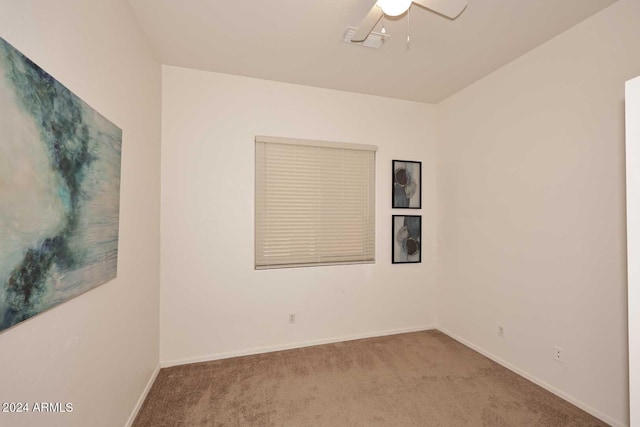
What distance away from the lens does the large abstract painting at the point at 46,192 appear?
860 millimetres

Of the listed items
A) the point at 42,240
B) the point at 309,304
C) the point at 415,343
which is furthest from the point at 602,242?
the point at 42,240

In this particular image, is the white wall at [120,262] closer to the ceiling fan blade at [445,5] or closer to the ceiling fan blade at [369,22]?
the ceiling fan blade at [369,22]

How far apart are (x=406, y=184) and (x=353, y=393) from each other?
236 centimetres

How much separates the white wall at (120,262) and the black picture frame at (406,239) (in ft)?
8.52

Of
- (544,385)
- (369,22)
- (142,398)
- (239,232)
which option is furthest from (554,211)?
(142,398)

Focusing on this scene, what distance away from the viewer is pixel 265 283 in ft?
9.44

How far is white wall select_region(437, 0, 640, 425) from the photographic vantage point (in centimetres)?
183

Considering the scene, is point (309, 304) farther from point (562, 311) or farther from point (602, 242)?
point (602, 242)

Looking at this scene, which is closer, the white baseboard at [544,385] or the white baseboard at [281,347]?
the white baseboard at [544,385]

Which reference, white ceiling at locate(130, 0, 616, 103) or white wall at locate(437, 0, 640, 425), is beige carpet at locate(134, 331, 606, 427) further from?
white ceiling at locate(130, 0, 616, 103)

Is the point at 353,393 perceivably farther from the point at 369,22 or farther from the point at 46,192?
the point at 369,22

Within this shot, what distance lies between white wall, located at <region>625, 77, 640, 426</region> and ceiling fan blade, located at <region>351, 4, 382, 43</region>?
1.20 metres

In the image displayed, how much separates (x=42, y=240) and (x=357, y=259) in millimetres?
2704

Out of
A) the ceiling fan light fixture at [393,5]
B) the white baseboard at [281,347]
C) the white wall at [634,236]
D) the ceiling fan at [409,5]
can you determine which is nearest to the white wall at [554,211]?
the white baseboard at [281,347]
